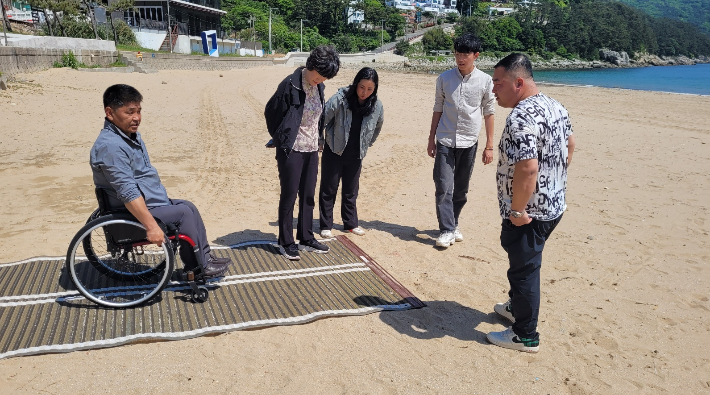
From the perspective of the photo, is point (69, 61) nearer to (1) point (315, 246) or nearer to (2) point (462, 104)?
(1) point (315, 246)

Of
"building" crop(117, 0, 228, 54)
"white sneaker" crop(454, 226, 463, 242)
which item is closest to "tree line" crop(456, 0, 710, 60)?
"building" crop(117, 0, 228, 54)

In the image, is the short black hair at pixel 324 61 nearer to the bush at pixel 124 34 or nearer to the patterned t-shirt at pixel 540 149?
the patterned t-shirt at pixel 540 149

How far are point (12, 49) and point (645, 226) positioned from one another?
698 inches

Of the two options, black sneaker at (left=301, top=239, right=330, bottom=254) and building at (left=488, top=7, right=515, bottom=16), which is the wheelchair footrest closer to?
black sneaker at (left=301, top=239, right=330, bottom=254)

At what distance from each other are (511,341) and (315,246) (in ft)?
6.85

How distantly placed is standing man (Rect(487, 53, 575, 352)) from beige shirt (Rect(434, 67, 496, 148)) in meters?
1.59

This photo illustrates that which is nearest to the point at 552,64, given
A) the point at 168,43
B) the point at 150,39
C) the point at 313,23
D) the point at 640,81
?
the point at 313,23

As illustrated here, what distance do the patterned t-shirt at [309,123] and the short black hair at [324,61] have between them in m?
0.21

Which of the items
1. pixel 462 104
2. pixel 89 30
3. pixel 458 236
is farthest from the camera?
pixel 89 30

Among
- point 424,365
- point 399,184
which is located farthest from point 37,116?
point 424,365

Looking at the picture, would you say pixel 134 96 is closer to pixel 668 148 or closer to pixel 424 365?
pixel 424 365

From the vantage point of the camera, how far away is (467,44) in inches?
173

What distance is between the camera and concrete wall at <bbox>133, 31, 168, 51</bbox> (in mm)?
42156

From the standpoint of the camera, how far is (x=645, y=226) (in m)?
5.58
